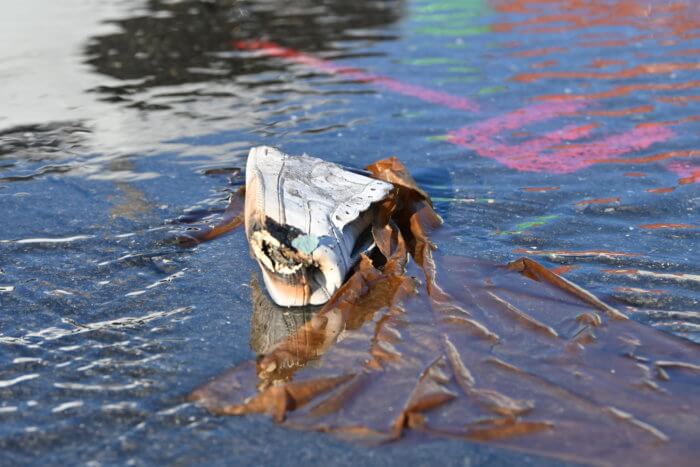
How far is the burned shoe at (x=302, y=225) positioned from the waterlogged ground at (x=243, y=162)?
0.29 m

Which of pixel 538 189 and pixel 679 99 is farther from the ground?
A: pixel 679 99

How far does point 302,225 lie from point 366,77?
13.7 feet

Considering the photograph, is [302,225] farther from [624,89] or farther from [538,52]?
[538,52]

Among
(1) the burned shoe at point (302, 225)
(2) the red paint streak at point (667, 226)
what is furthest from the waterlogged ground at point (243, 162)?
(1) the burned shoe at point (302, 225)

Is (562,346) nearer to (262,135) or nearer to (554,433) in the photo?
(554,433)

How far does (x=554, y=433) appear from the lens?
2.57m

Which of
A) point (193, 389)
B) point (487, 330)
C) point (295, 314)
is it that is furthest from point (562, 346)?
point (193, 389)

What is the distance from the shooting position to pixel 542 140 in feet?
18.5

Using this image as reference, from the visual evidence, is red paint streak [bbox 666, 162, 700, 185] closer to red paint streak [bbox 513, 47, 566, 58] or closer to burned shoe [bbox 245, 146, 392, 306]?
burned shoe [bbox 245, 146, 392, 306]

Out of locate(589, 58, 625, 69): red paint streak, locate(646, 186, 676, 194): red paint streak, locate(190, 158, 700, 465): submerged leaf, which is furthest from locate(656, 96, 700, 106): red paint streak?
locate(190, 158, 700, 465): submerged leaf

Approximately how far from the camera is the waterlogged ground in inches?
114

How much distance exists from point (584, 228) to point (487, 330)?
4.62 feet

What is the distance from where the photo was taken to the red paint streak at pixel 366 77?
657cm

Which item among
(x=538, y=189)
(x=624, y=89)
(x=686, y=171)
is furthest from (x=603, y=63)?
(x=538, y=189)
